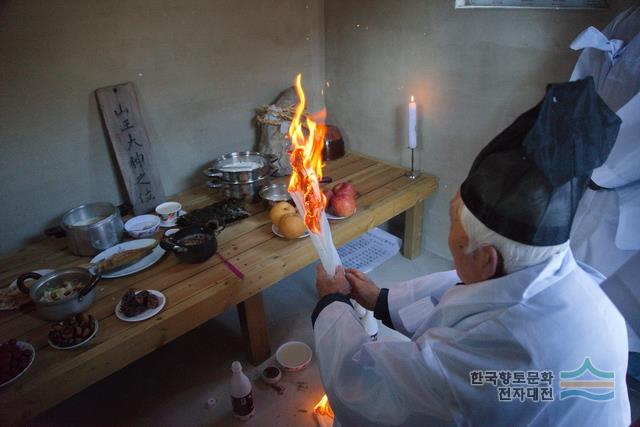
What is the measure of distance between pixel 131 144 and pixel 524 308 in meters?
2.39

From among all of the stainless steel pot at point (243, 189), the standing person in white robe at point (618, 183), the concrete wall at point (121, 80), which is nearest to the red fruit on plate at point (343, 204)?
the stainless steel pot at point (243, 189)

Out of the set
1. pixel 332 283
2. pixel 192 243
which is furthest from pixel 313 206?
pixel 192 243

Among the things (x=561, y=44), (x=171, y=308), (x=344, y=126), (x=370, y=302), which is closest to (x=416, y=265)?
(x=344, y=126)

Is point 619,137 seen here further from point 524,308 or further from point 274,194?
point 274,194

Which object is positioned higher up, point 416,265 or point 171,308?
point 171,308

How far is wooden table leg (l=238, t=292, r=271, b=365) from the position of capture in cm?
236

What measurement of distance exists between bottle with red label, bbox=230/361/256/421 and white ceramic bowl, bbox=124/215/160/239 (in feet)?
2.94

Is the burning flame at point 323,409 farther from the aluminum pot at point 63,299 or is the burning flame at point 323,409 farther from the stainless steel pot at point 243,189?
the stainless steel pot at point 243,189

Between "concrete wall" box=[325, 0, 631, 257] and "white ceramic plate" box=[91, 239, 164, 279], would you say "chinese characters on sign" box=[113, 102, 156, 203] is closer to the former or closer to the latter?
"white ceramic plate" box=[91, 239, 164, 279]

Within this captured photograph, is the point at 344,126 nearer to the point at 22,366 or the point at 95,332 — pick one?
the point at 95,332

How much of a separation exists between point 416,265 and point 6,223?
8.73 ft

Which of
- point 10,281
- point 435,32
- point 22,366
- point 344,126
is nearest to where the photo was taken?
point 22,366

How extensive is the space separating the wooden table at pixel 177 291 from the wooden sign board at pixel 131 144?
0.25m

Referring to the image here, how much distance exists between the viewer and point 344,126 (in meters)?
3.68
